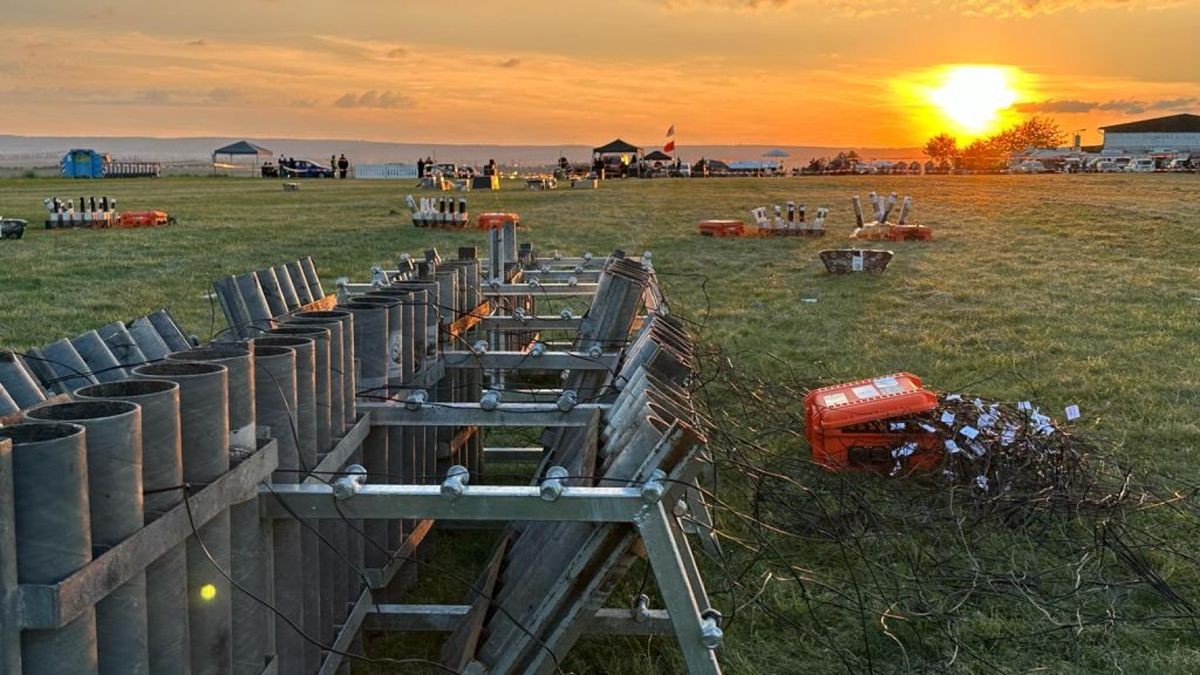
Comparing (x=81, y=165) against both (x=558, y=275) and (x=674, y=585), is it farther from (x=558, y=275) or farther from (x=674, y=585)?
(x=674, y=585)

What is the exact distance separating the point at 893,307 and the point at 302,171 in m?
84.7

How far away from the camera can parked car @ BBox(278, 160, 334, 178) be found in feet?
305

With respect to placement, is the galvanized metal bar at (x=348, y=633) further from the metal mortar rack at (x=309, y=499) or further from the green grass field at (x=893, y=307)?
the green grass field at (x=893, y=307)

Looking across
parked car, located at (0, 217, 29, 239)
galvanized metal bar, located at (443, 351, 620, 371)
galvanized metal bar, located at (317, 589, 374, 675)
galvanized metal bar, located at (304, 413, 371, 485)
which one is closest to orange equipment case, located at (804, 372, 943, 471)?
galvanized metal bar, located at (443, 351, 620, 371)

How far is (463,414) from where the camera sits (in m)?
4.36

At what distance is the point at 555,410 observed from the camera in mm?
4438

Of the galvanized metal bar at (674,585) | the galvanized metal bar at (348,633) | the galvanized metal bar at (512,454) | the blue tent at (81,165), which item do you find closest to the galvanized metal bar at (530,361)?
the galvanized metal bar at (348,633)

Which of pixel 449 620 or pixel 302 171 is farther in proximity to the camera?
pixel 302 171

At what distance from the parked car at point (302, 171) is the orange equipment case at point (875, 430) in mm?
89456

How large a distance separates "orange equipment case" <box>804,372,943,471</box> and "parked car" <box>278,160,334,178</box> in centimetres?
8946

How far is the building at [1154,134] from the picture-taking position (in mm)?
140625

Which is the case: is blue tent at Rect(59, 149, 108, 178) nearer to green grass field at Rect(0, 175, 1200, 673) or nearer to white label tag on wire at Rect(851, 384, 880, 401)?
green grass field at Rect(0, 175, 1200, 673)

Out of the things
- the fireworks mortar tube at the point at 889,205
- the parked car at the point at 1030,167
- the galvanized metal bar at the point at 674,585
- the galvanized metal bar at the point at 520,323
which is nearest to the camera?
the galvanized metal bar at the point at 674,585

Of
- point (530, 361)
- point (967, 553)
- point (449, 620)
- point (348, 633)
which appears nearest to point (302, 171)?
point (530, 361)
